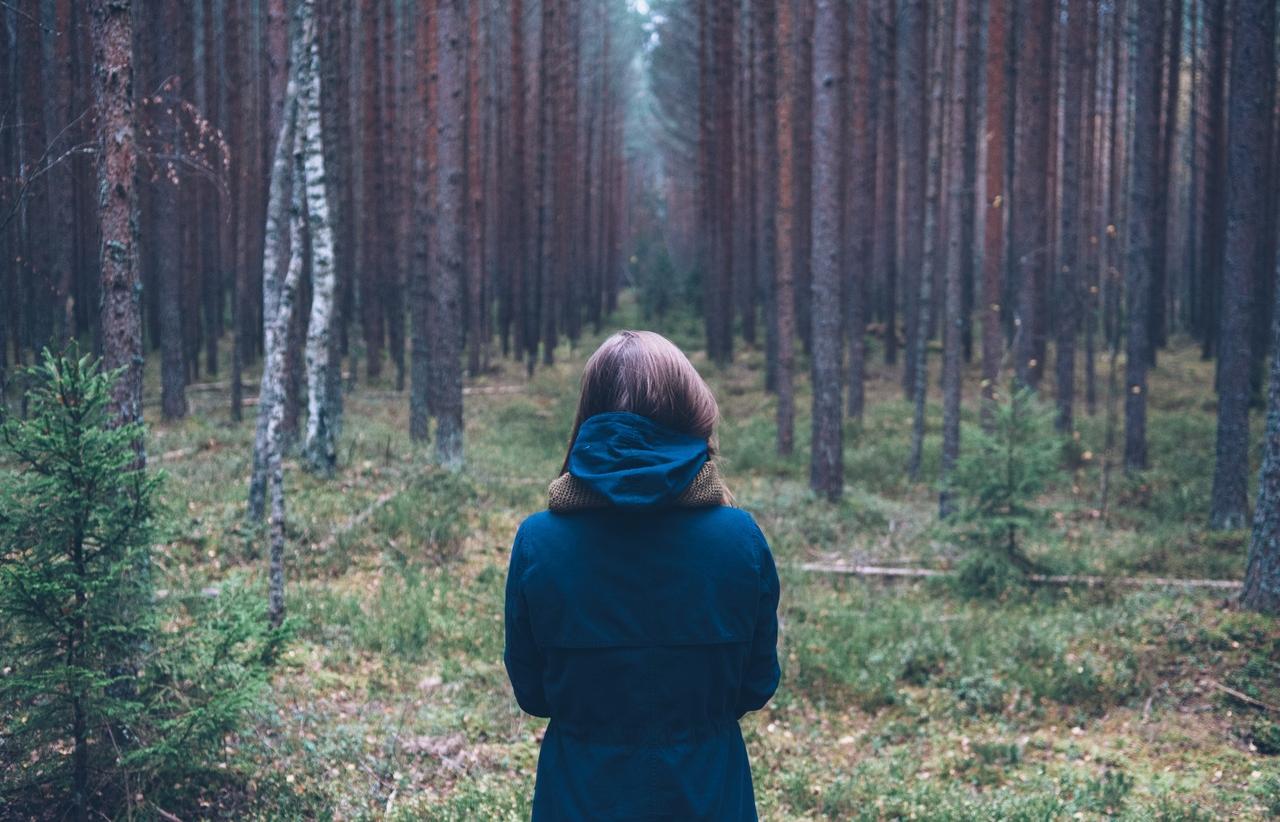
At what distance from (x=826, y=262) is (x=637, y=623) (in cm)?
1140

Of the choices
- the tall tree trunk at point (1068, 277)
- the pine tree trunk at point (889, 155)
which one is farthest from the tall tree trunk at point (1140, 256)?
the pine tree trunk at point (889, 155)

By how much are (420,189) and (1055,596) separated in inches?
492

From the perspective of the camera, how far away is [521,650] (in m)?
2.40

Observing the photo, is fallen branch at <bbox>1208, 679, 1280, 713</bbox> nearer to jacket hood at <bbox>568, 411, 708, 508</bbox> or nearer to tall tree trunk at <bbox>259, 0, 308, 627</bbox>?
jacket hood at <bbox>568, 411, 708, 508</bbox>

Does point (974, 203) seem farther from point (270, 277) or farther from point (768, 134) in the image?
point (270, 277)

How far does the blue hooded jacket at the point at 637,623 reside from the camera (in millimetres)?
2246

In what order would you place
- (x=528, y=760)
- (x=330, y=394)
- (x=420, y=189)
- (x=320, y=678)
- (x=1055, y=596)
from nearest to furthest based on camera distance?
(x=528, y=760) → (x=320, y=678) → (x=1055, y=596) → (x=330, y=394) → (x=420, y=189)

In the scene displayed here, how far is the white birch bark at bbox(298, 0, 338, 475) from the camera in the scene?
920cm

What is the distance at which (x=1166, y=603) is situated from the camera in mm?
8523

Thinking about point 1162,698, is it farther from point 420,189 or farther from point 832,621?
point 420,189

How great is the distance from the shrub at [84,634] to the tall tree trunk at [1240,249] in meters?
11.1

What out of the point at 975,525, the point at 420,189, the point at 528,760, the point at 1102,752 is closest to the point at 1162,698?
the point at 1102,752

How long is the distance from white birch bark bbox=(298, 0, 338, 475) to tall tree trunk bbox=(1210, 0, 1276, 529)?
9.79m

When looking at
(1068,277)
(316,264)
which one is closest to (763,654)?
(316,264)
